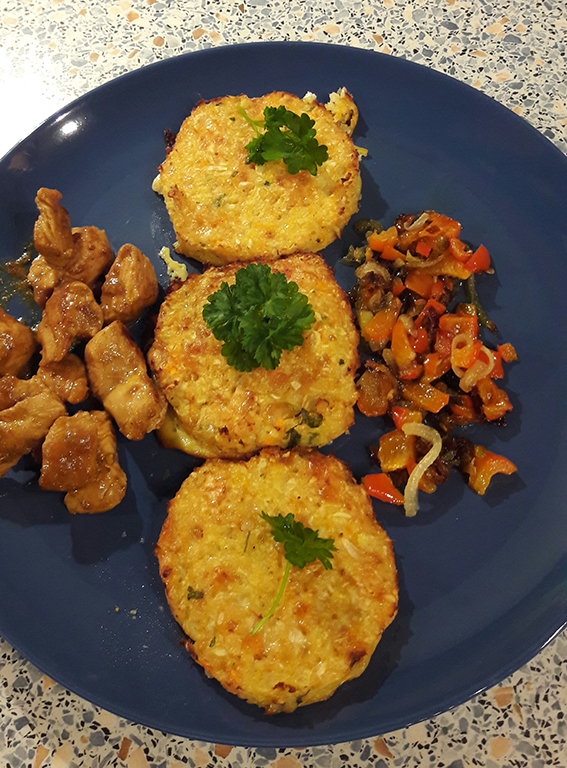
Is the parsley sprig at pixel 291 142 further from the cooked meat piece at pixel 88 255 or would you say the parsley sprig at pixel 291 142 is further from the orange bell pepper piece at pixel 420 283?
the cooked meat piece at pixel 88 255

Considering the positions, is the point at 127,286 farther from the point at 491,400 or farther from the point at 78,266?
the point at 491,400

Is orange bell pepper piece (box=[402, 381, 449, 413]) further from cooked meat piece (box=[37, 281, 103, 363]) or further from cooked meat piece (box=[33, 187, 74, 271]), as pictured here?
cooked meat piece (box=[33, 187, 74, 271])

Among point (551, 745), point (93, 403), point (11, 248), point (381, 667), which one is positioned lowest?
point (551, 745)

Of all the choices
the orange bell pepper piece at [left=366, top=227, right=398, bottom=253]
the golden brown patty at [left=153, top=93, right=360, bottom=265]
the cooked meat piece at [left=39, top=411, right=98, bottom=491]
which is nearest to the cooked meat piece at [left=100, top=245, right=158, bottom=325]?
the golden brown patty at [left=153, top=93, right=360, bottom=265]

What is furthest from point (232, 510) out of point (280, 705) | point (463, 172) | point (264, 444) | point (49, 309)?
point (463, 172)

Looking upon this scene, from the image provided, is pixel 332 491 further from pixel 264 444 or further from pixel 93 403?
pixel 93 403

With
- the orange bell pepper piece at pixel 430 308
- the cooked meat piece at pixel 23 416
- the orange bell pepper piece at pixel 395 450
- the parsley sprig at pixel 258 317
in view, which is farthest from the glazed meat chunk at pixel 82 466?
the orange bell pepper piece at pixel 430 308
